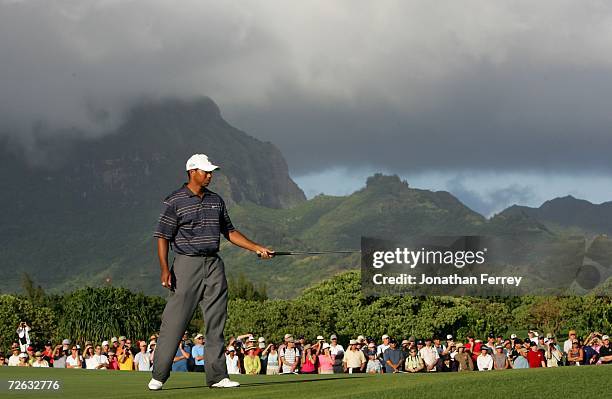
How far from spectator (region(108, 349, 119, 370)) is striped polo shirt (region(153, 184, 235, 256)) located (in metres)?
14.2

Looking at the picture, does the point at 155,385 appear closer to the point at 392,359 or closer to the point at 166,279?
the point at 166,279

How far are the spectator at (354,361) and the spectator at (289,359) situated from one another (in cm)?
118

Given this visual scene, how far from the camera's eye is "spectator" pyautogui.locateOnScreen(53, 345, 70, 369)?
84.8ft

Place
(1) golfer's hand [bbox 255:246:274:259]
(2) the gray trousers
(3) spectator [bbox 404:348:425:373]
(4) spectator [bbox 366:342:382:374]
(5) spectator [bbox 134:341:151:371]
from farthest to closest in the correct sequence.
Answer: (4) spectator [bbox 366:342:382:374], (3) spectator [bbox 404:348:425:373], (5) spectator [bbox 134:341:151:371], (1) golfer's hand [bbox 255:246:274:259], (2) the gray trousers

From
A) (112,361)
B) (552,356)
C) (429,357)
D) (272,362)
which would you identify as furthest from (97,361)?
(552,356)

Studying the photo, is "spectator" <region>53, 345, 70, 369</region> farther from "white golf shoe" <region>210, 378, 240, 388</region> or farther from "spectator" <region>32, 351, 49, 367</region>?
"white golf shoe" <region>210, 378, 240, 388</region>

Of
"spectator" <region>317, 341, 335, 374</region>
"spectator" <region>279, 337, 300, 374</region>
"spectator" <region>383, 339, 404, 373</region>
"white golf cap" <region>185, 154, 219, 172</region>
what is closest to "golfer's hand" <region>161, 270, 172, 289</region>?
"white golf cap" <region>185, 154, 219, 172</region>

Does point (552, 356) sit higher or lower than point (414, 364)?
higher

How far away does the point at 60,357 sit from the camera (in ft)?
86.9

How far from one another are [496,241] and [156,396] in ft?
142

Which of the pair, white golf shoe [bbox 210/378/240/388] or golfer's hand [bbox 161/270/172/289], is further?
white golf shoe [bbox 210/378/240/388]

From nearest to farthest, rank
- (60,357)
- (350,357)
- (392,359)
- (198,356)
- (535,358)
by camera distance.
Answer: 1. (198,356)
2. (535,358)
3. (350,357)
4. (392,359)
5. (60,357)

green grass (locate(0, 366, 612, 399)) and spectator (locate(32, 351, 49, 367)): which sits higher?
spectator (locate(32, 351, 49, 367))

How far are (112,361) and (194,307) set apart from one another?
47.3 feet
